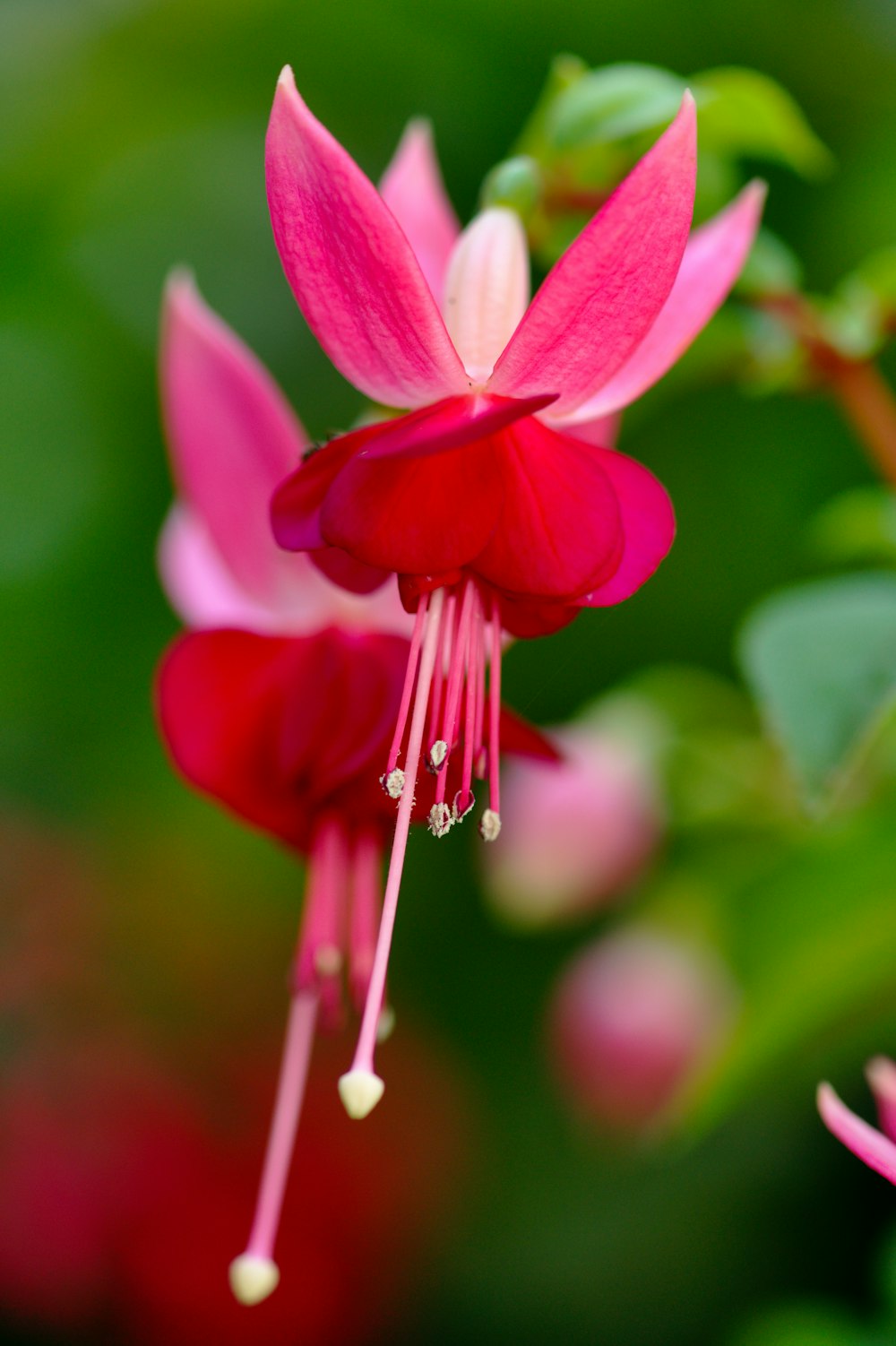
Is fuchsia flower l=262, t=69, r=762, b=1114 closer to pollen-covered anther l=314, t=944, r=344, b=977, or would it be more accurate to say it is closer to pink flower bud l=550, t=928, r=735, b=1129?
pollen-covered anther l=314, t=944, r=344, b=977

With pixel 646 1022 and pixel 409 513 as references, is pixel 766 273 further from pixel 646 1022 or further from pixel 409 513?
pixel 646 1022

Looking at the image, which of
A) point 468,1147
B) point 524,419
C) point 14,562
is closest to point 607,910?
point 468,1147

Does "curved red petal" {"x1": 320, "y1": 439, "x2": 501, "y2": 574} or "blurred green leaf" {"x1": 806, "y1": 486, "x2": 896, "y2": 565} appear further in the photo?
"blurred green leaf" {"x1": 806, "y1": 486, "x2": 896, "y2": 565}

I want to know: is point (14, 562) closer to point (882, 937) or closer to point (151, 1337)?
point (151, 1337)

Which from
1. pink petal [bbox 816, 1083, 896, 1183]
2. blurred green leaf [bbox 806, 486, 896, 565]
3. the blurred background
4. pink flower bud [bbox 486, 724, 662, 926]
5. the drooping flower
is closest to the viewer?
pink petal [bbox 816, 1083, 896, 1183]

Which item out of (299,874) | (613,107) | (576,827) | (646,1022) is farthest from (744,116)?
(299,874)

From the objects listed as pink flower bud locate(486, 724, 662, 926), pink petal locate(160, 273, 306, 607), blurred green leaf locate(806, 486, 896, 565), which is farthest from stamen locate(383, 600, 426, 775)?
pink flower bud locate(486, 724, 662, 926)

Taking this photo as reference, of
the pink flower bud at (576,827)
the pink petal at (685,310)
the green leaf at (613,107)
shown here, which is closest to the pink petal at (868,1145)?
the pink petal at (685,310)
